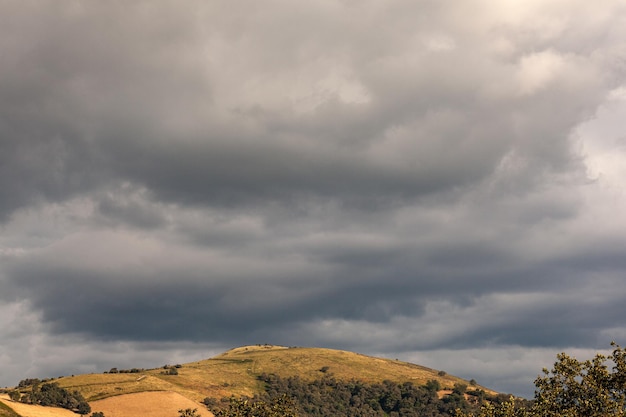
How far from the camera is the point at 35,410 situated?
7156 inches

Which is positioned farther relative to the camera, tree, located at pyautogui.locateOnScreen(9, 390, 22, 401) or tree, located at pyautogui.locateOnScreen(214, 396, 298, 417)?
tree, located at pyautogui.locateOnScreen(9, 390, 22, 401)

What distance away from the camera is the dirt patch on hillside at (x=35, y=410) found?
17300 centimetres

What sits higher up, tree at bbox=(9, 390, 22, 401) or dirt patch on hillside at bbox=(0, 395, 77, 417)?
tree at bbox=(9, 390, 22, 401)

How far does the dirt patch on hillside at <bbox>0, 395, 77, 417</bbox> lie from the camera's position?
17300 cm

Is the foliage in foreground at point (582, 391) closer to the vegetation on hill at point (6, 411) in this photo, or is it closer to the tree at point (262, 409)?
the tree at point (262, 409)

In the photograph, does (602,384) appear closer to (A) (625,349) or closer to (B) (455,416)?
(A) (625,349)

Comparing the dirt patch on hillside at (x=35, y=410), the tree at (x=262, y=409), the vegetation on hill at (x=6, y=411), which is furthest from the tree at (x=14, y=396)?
the tree at (x=262, y=409)

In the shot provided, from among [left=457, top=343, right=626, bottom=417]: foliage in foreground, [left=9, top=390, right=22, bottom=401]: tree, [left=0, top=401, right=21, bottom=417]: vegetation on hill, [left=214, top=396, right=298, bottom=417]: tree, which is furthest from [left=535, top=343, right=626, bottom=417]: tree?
[left=9, top=390, right=22, bottom=401]: tree

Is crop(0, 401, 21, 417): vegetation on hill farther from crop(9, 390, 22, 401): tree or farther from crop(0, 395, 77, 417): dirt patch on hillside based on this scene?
crop(9, 390, 22, 401): tree

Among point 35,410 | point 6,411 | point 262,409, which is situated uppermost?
point 35,410

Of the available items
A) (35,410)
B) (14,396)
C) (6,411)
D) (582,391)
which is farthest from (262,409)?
(14,396)

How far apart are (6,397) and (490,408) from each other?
514 feet

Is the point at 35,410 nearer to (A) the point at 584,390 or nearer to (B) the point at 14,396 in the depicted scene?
(B) the point at 14,396

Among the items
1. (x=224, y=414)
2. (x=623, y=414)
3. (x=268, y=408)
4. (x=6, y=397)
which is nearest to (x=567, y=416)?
(x=623, y=414)
